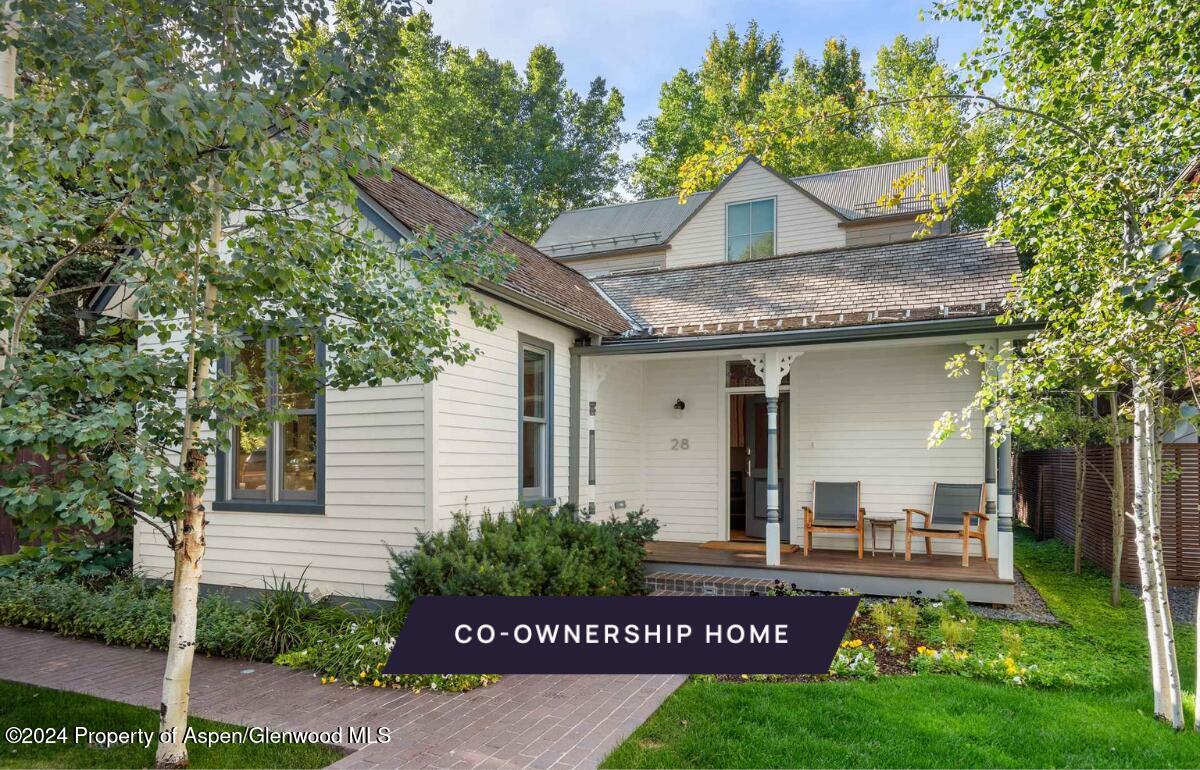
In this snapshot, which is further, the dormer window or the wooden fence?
the dormer window

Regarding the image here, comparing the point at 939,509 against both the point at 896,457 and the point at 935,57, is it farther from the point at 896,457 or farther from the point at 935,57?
the point at 935,57

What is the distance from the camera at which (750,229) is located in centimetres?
1366

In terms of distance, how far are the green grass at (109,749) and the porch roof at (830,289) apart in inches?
237

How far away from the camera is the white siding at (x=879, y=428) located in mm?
8617

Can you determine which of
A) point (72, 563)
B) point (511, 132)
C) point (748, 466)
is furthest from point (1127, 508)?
point (511, 132)

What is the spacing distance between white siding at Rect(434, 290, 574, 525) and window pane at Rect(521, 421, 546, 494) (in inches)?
7.4

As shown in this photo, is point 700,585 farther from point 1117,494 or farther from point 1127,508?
point 1127,508

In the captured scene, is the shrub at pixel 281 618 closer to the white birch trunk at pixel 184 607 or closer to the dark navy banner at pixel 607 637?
the dark navy banner at pixel 607 637

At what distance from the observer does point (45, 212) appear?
3.57 m

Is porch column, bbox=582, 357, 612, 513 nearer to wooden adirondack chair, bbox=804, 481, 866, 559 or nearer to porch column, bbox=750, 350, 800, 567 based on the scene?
porch column, bbox=750, 350, 800, 567

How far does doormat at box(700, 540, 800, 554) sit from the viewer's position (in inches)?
351

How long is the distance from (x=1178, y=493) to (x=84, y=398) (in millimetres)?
10497

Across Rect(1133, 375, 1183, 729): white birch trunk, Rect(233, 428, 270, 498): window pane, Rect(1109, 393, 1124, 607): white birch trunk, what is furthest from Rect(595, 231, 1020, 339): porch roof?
Rect(233, 428, 270, 498): window pane

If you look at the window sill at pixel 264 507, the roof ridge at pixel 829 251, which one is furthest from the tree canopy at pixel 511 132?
the window sill at pixel 264 507
